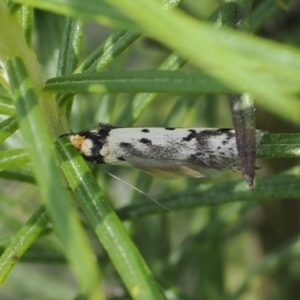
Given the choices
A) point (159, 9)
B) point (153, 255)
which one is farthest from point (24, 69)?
point (153, 255)

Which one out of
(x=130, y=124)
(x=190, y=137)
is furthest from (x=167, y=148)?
(x=130, y=124)

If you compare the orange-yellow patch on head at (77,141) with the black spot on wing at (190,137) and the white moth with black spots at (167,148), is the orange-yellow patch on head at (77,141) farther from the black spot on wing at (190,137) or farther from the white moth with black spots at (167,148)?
the black spot on wing at (190,137)

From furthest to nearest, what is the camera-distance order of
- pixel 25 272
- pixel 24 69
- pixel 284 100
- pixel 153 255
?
1. pixel 25 272
2. pixel 153 255
3. pixel 24 69
4. pixel 284 100

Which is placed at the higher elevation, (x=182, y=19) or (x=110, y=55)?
(x=110, y=55)

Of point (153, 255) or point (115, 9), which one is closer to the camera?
point (115, 9)

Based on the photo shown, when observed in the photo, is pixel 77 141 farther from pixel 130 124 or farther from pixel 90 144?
pixel 130 124

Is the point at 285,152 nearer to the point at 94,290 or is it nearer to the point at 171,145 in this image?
the point at 171,145

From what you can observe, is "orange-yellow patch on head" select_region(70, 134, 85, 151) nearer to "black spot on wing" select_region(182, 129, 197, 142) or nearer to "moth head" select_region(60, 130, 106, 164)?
"moth head" select_region(60, 130, 106, 164)

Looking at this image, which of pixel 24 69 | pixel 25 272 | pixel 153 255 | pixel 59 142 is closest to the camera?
pixel 24 69
